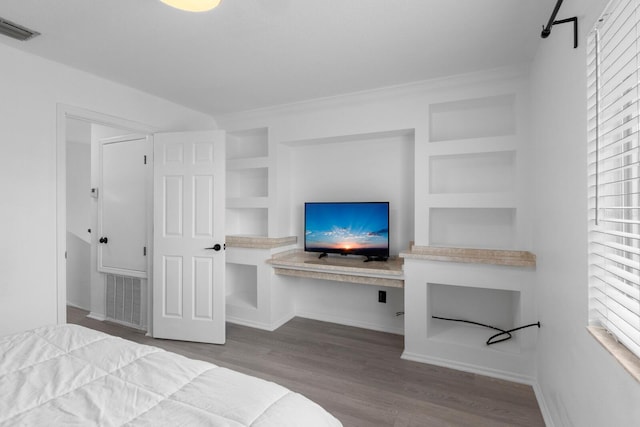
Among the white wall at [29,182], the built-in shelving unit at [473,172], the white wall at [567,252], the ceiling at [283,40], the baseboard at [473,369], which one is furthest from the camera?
the built-in shelving unit at [473,172]

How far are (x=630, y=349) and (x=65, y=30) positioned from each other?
326cm

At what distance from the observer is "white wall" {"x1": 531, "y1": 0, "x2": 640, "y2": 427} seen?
1219 millimetres

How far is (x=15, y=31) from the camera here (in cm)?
203

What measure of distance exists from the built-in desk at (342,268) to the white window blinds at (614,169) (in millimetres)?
1622

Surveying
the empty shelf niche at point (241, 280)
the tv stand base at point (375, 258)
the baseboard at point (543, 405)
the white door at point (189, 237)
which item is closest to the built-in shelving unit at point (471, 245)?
the baseboard at point (543, 405)

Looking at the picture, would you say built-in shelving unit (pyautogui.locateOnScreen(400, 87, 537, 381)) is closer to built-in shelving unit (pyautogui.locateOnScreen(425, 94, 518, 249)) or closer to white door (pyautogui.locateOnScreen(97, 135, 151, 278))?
built-in shelving unit (pyautogui.locateOnScreen(425, 94, 518, 249))

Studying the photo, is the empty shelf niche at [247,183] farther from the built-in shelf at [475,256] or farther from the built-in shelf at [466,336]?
the built-in shelf at [466,336]

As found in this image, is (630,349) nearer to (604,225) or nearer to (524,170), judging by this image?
(604,225)

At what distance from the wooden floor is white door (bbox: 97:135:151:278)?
30.5 inches

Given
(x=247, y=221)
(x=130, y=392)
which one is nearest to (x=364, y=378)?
(x=130, y=392)

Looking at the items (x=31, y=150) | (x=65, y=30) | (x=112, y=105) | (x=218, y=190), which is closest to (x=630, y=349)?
(x=218, y=190)

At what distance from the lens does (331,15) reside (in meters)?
1.88

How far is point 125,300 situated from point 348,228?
263 centimetres

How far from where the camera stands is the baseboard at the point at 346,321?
336cm
